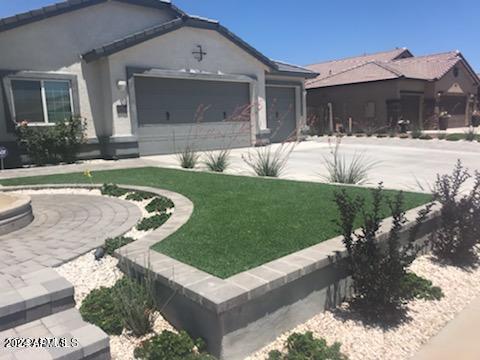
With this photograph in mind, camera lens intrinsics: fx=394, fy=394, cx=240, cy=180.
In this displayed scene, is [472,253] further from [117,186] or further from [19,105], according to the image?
[19,105]

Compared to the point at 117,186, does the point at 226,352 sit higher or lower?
lower

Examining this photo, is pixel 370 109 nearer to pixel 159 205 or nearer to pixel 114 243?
pixel 159 205

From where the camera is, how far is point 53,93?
11609 mm

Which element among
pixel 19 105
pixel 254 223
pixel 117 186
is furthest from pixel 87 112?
pixel 254 223

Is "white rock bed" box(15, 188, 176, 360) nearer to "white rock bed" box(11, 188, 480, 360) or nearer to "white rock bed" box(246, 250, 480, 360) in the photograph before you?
"white rock bed" box(11, 188, 480, 360)

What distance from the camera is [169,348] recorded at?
2.70 m

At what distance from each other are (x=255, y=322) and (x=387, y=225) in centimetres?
216

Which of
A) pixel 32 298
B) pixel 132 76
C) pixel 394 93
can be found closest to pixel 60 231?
pixel 32 298

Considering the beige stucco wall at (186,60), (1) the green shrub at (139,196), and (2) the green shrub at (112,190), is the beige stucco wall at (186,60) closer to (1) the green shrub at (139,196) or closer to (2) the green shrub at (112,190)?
(2) the green shrub at (112,190)

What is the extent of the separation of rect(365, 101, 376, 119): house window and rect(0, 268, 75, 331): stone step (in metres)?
23.5

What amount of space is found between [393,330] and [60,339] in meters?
2.51

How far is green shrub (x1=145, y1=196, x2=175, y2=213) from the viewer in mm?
5562

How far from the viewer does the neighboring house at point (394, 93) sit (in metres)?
23.5

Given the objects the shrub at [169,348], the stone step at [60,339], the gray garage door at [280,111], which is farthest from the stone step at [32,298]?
the gray garage door at [280,111]
